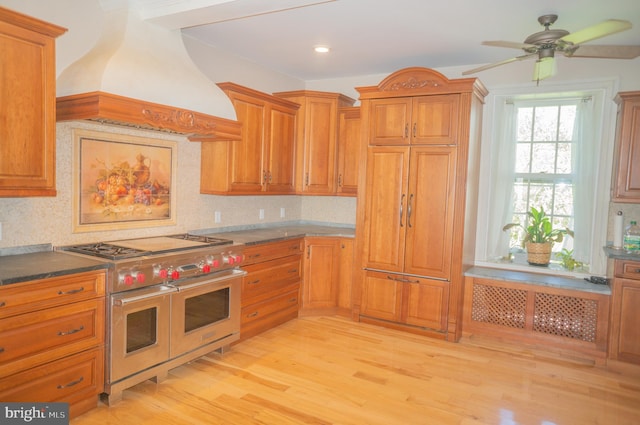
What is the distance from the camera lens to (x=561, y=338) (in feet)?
12.1

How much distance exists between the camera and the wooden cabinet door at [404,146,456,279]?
3.88m

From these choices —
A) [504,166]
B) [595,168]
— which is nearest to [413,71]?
[504,166]

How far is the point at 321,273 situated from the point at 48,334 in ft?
8.68

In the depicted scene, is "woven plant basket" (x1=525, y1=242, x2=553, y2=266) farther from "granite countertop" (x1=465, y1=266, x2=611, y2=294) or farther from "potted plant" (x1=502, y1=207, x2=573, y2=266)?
"granite countertop" (x1=465, y1=266, x2=611, y2=294)

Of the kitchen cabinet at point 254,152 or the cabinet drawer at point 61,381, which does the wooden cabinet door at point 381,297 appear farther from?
the cabinet drawer at point 61,381

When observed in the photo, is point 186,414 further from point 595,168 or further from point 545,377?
point 595,168

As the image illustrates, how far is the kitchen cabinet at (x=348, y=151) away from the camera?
4672 millimetres

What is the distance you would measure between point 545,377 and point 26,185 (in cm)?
370

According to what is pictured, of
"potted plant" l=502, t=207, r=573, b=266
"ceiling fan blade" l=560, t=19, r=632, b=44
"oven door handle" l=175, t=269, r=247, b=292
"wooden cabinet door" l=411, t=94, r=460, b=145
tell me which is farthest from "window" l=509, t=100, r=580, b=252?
"oven door handle" l=175, t=269, r=247, b=292

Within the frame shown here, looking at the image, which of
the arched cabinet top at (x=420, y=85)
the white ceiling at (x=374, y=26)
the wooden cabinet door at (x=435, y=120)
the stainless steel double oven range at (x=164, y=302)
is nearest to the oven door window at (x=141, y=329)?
the stainless steel double oven range at (x=164, y=302)

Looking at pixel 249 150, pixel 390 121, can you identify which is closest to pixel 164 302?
pixel 249 150

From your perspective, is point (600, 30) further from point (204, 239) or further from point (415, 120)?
point (204, 239)

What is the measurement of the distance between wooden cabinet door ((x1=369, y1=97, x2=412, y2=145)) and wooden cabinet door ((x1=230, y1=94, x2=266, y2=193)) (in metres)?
1.07
